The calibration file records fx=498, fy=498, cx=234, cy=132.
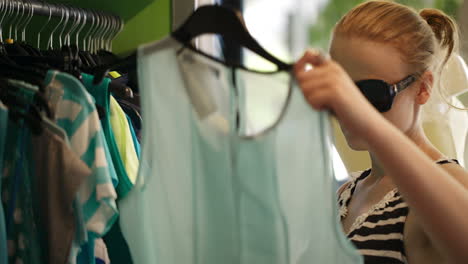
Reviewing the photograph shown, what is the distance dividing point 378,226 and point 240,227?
1.17 ft

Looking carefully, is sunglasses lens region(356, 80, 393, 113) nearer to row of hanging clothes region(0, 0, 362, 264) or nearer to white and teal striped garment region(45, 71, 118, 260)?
row of hanging clothes region(0, 0, 362, 264)

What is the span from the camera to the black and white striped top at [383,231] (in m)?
0.92

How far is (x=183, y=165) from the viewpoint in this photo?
2.46ft

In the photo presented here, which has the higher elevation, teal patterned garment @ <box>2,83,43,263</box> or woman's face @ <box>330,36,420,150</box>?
woman's face @ <box>330,36,420,150</box>

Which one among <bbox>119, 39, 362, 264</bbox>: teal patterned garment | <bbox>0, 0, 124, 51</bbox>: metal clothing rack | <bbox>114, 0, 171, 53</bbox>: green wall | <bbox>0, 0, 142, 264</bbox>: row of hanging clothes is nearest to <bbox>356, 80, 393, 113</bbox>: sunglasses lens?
<bbox>119, 39, 362, 264</bbox>: teal patterned garment

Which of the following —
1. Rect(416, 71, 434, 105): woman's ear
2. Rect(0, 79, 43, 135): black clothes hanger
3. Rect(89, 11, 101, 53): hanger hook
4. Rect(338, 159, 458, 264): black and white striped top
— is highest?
Rect(89, 11, 101, 53): hanger hook

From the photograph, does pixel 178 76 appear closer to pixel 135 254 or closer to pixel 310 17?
pixel 135 254

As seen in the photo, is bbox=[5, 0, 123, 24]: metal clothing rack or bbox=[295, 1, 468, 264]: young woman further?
bbox=[5, 0, 123, 24]: metal clothing rack

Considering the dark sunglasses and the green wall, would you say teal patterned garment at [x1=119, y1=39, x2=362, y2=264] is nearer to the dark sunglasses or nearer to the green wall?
the dark sunglasses

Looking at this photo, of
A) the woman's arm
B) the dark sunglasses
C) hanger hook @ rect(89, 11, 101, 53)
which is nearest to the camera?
the woman's arm

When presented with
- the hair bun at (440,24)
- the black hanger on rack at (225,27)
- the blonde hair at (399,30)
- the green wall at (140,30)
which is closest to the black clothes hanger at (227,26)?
the black hanger on rack at (225,27)

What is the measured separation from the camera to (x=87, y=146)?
77 centimetres

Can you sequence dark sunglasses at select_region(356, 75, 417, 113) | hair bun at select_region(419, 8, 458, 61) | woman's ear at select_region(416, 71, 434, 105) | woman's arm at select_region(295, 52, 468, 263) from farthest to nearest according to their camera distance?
1. hair bun at select_region(419, 8, 458, 61)
2. woman's ear at select_region(416, 71, 434, 105)
3. dark sunglasses at select_region(356, 75, 417, 113)
4. woman's arm at select_region(295, 52, 468, 263)

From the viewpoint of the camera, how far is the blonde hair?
951 mm
